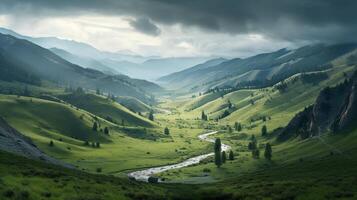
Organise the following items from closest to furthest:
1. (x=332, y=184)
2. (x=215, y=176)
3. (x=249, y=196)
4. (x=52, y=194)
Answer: (x=52, y=194) → (x=249, y=196) → (x=332, y=184) → (x=215, y=176)

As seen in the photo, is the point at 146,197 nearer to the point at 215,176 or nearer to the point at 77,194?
the point at 77,194

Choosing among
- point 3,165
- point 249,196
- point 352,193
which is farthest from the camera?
point 249,196

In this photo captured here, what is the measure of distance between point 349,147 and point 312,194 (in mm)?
112785

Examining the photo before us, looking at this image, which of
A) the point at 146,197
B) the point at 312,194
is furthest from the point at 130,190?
the point at 312,194

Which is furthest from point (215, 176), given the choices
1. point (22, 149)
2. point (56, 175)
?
point (56, 175)

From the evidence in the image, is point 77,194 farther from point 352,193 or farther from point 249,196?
point 352,193

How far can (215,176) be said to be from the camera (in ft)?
610

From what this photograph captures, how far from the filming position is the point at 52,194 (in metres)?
61.8

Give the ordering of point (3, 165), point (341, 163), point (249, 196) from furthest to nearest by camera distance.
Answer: point (341, 163)
point (249, 196)
point (3, 165)

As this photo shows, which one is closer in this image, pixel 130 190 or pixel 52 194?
pixel 52 194

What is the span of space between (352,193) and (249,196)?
1981 cm

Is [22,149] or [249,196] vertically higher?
[22,149]

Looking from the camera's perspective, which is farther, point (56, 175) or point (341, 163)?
point (341, 163)

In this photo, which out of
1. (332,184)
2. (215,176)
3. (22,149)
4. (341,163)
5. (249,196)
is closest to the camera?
(249,196)
